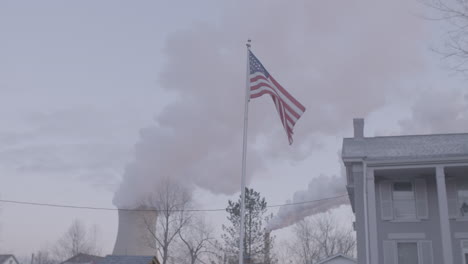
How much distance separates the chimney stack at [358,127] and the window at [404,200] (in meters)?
3.07

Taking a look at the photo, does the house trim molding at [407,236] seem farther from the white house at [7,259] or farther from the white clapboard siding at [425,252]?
the white house at [7,259]

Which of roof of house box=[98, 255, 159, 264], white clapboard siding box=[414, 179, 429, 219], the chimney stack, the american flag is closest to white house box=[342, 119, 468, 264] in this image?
white clapboard siding box=[414, 179, 429, 219]

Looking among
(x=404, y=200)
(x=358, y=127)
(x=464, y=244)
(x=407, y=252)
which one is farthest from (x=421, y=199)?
(x=358, y=127)

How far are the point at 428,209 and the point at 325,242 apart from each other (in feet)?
148

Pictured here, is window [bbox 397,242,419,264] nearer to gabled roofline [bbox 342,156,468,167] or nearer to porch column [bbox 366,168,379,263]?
porch column [bbox 366,168,379,263]

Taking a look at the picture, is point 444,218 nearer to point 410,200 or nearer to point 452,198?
point 452,198

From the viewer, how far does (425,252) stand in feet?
75.8

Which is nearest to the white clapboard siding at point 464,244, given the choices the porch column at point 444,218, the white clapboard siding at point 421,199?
the porch column at point 444,218

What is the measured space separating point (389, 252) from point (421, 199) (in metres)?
2.69

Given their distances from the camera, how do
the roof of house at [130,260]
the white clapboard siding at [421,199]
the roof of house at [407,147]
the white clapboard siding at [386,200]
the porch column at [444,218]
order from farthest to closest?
the white clapboard siding at [386,200], the white clapboard siding at [421,199], the roof of house at [407,147], the roof of house at [130,260], the porch column at [444,218]

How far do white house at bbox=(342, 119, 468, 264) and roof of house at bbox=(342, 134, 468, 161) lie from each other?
1.5 inches

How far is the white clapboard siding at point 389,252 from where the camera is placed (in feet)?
76.1

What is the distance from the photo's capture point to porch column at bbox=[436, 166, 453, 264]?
21266 millimetres

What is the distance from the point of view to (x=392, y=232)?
77.4 feet
